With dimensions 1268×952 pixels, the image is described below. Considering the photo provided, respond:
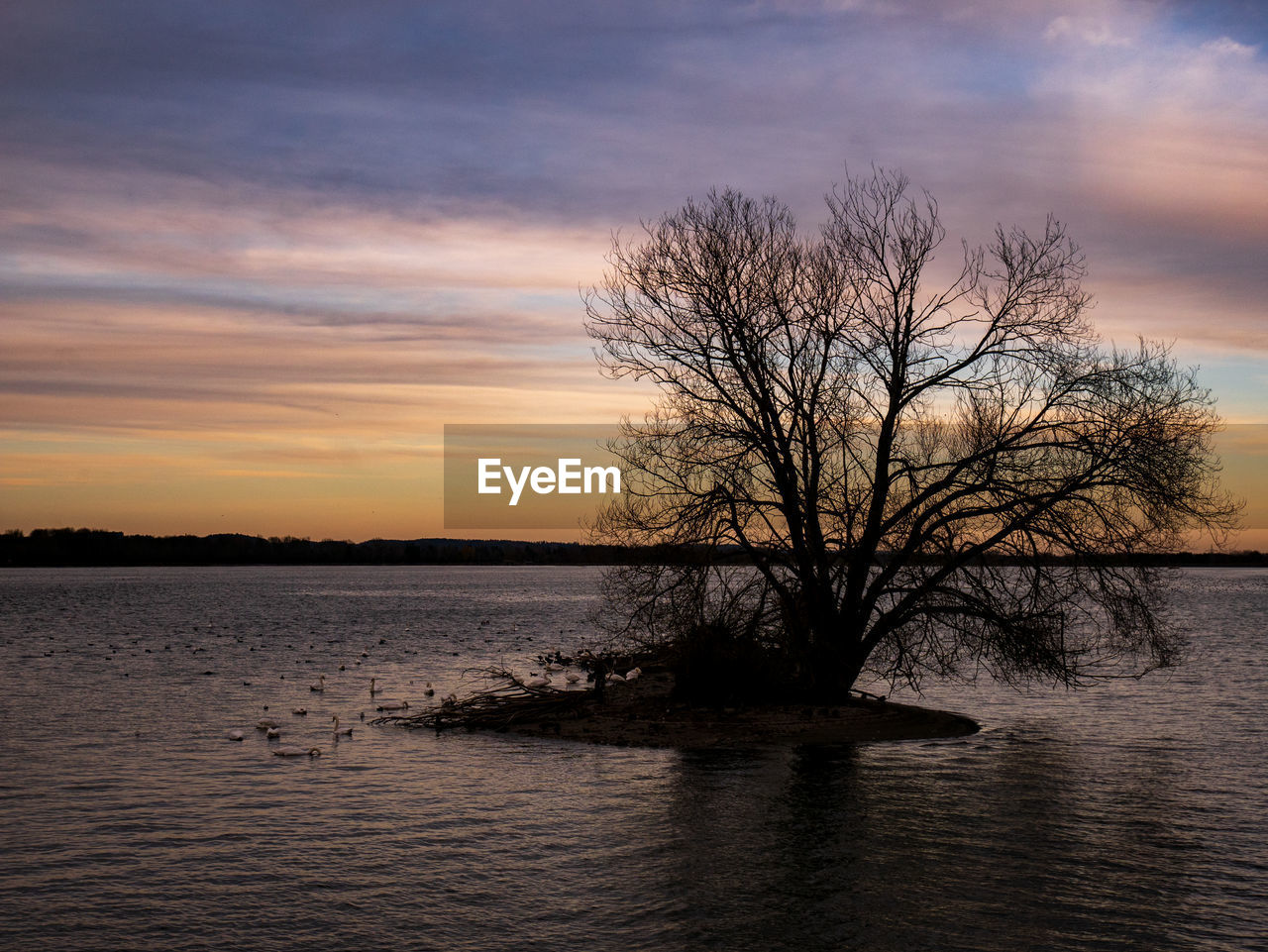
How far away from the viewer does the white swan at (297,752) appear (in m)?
21.8

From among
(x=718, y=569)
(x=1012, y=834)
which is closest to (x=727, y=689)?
(x=718, y=569)

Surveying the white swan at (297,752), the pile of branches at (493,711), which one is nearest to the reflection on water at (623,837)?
the white swan at (297,752)

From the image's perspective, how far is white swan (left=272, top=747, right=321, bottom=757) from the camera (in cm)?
2179

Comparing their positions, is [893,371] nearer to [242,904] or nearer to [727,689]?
[727,689]

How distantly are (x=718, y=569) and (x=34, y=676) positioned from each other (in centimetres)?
2448

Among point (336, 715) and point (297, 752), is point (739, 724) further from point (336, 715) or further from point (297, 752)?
point (336, 715)

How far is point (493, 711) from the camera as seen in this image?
26.0 meters

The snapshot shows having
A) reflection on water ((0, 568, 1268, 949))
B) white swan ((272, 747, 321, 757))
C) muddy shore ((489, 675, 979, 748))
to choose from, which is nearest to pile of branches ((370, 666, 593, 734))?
muddy shore ((489, 675, 979, 748))

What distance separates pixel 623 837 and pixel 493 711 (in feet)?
35.3

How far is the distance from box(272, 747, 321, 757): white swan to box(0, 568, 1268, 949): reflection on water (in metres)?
0.34

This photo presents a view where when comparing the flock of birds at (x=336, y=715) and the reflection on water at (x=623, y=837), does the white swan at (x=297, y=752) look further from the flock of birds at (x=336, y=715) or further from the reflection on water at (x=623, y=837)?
the reflection on water at (x=623, y=837)

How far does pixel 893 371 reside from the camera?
24.8 metres

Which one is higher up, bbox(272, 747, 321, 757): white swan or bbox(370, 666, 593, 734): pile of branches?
bbox(370, 666, 593, 734): pile of branches

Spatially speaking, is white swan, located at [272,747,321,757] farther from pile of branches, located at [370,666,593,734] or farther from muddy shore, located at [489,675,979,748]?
muddy shore, located at [489,675,979,748]
